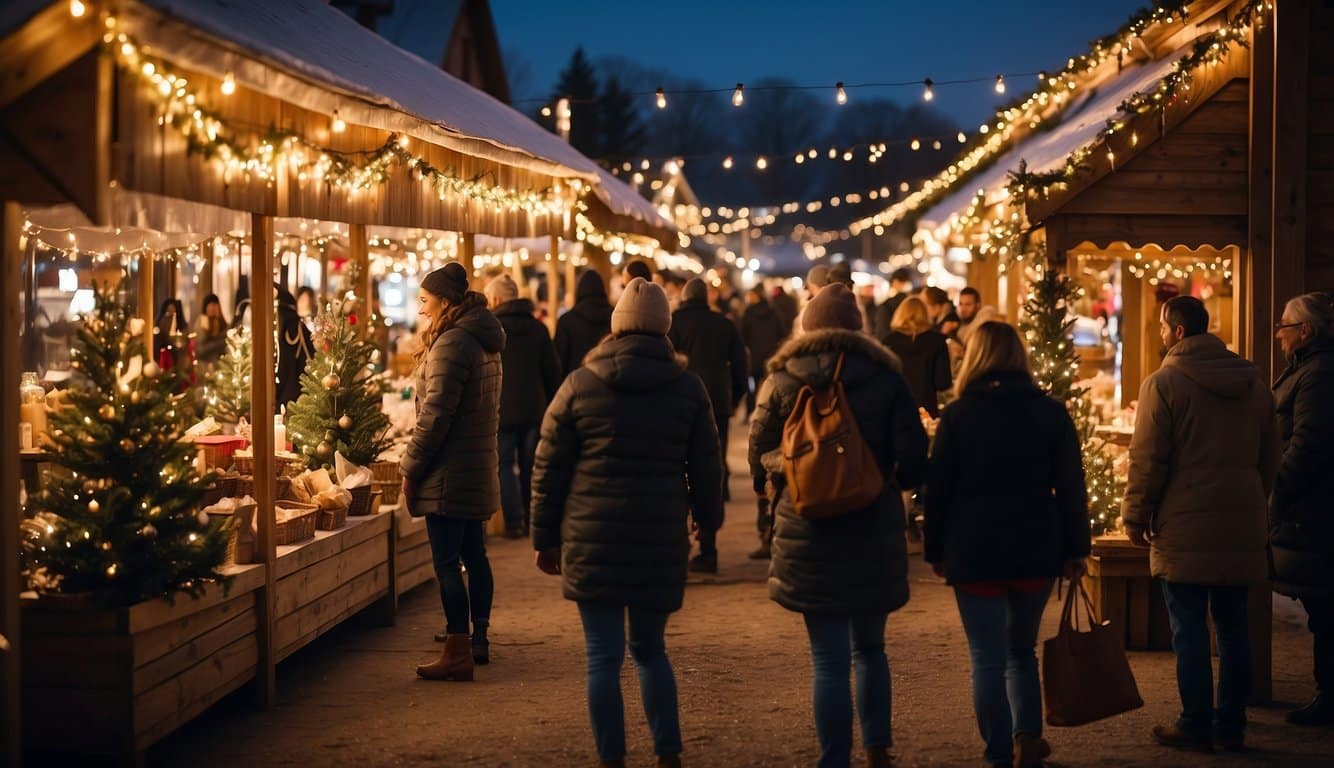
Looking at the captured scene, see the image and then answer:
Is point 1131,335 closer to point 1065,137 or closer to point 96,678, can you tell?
point 1065,137

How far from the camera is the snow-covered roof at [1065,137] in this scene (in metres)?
10.2

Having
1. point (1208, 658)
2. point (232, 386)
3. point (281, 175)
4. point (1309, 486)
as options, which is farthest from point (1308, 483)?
point (232, 386)

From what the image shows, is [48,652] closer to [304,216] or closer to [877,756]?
[304,216]

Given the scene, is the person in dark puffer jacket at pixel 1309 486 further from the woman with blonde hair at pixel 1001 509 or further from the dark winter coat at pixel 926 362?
the dark winter coat at pixel 926 362

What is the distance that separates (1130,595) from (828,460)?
3.70m

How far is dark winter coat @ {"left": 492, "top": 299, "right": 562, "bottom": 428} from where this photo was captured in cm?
1241

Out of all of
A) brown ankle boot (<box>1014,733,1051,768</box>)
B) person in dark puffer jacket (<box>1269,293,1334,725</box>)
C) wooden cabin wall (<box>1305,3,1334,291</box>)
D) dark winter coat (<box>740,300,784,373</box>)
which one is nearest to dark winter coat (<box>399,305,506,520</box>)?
brown ankle boot (<box>1014,733,1051,768</box>)

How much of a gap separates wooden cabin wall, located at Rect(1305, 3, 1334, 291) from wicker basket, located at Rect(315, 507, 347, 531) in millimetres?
5352

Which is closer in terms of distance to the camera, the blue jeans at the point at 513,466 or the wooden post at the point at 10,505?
the wooden post at the point at 10,505

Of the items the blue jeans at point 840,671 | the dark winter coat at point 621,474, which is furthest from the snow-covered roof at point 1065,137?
the blue jeans at point 840,671

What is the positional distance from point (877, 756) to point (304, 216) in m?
3.82

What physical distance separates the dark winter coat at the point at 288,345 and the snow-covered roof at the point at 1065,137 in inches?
233

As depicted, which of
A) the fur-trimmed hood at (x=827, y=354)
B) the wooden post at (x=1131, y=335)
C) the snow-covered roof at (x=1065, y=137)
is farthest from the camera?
the wooden post at (x=1131, y=335)

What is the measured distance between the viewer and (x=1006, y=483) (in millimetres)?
5875
